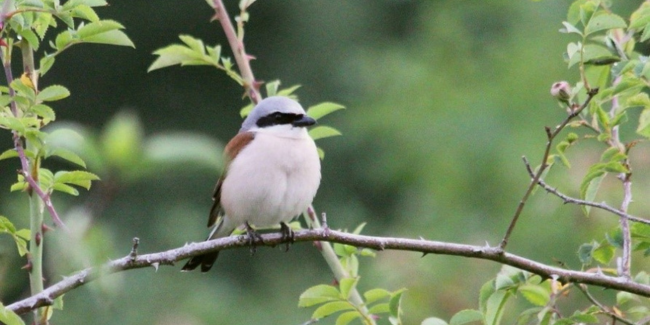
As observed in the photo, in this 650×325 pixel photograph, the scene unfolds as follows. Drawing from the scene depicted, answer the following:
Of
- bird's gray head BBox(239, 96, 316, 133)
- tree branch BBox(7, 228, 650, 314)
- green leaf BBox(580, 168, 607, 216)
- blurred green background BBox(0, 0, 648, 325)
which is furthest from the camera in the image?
blurred green background BBox(0, 0, 648, 325)

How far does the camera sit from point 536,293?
2508 mm

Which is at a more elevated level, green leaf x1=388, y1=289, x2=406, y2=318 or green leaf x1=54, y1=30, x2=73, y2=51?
green leaf x1=54, y1=30, x2=73, y2=51

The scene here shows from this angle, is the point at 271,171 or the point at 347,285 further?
the point at 271,171

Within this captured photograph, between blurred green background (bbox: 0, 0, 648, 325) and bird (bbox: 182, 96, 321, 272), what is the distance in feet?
5.58

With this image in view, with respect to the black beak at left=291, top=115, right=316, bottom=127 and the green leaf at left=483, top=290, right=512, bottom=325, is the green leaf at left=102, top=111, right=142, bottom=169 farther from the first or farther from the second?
the black beak at left=291, top=115, right=316, bottom=127

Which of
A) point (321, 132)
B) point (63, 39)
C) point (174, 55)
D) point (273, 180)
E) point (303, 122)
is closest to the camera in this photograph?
point (63, 39)

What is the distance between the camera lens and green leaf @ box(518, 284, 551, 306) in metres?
2.49

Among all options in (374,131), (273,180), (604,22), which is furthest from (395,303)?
(374,131)

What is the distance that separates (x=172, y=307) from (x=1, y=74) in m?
4.37

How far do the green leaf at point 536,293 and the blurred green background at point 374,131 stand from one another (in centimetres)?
325

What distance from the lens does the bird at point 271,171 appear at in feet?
12.4

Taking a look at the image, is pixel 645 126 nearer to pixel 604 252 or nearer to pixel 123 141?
pixel 604 252

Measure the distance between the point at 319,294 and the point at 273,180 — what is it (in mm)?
1261

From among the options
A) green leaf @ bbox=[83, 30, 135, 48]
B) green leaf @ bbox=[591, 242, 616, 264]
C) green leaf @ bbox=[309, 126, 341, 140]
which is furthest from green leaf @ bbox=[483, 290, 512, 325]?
green leaf @ bbox=[83, 30, 135, 48]
